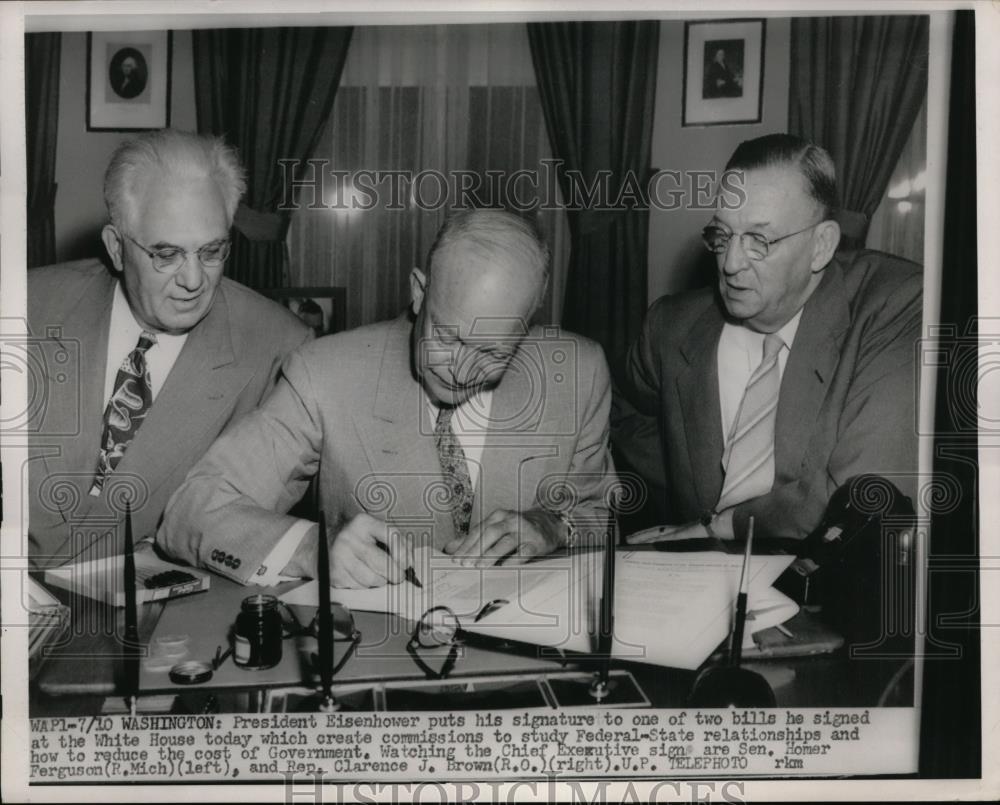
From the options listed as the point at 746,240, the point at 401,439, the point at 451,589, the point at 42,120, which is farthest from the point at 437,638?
the point at 42,120

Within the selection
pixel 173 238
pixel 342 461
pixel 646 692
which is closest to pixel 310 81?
pixel 173 238

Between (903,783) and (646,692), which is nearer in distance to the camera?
(646,692)

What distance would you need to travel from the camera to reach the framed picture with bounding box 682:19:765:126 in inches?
74.9

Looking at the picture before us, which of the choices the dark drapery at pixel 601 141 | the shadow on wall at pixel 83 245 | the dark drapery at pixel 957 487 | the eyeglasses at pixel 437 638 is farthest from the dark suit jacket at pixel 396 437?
the dark drapery at pixel 957 487

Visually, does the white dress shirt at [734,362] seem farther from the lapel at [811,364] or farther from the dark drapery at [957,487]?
the dark drapery at [957,487]

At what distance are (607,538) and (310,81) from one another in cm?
115

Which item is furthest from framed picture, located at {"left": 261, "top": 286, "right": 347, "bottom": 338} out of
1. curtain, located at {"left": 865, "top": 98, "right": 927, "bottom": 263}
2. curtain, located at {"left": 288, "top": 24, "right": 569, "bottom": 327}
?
curtain, located at {"left": 865, "top": 98, "right": 927, "bottom": 263}

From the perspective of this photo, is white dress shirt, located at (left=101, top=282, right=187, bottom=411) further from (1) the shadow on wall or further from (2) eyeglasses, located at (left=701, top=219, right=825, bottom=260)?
(2) eyeglasses, located at (left=701, top=219, right=825, bottom=260)

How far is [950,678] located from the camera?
6.48 ft

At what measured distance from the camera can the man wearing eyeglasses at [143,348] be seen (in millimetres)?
1883

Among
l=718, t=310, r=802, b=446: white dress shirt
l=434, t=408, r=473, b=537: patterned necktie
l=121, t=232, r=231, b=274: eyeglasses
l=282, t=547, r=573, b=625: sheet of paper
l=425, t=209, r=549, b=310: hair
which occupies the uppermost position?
l=425, t=209, r=549, b=310: hair

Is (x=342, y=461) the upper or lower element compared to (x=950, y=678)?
upper

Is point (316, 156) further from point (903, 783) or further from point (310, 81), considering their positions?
point (903, 783)

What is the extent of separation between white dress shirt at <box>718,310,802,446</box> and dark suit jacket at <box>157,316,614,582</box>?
10.1 inches
